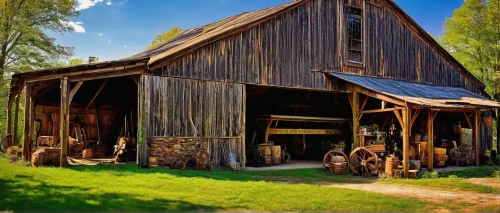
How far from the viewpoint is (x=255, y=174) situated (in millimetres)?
16141

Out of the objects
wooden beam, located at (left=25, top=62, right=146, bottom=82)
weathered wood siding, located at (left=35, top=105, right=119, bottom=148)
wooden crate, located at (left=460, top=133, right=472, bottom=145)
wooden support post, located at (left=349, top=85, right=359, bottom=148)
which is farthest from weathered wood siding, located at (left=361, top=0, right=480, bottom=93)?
weathered wood siding, located at (left=35, top=105, right=119, bottom=148)

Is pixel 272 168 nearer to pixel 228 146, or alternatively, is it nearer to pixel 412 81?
pixel 228 146

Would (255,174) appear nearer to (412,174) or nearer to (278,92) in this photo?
(412,174)

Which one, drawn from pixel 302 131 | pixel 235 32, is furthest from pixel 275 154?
pixel 235 32

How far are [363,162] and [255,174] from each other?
416cm

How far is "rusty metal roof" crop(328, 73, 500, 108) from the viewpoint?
58.9 feet

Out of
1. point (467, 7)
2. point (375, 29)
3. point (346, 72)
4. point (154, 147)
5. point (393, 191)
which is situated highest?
point (467, 7)

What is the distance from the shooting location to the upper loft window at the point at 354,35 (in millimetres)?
21859

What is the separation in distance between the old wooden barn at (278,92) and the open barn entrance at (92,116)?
56 mm

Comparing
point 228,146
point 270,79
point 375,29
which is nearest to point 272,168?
point 228,146

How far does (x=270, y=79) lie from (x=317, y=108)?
6.76 meters

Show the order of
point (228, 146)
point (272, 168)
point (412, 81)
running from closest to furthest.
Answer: point (228, 146), point (272, 168), point (412, 81)

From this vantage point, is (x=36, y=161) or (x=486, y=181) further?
(x=486, y=181)

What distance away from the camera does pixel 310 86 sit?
19.9 m
